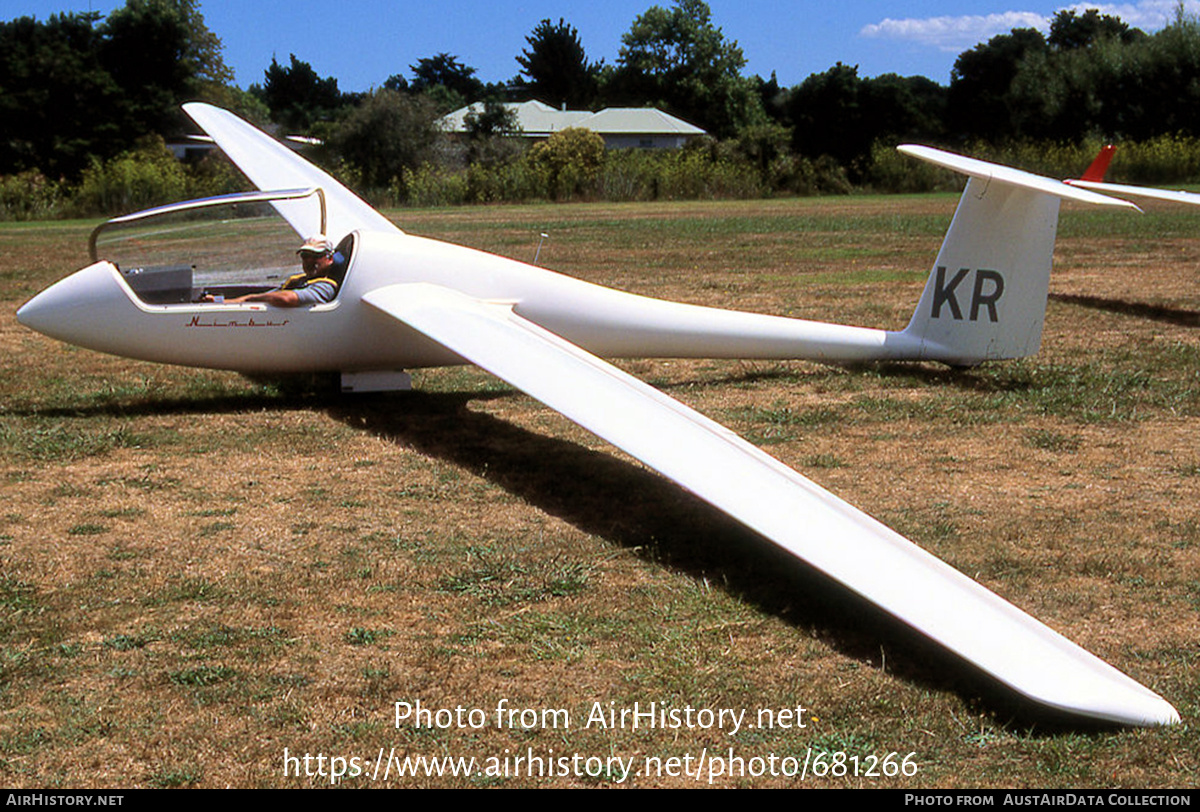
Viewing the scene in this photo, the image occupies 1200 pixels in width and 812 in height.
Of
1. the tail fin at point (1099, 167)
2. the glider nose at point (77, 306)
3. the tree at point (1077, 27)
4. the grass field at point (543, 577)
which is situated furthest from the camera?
the tree at point (1077, 27)

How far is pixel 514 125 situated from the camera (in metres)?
72.1

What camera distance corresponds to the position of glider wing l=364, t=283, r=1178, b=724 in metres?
3.79

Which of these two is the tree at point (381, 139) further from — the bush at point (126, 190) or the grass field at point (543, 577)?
the grass field at point (543, 577)

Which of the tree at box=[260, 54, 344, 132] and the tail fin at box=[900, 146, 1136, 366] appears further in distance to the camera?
the tree at box=[260, 54, 344, 132]

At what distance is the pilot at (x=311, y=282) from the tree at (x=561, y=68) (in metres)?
127

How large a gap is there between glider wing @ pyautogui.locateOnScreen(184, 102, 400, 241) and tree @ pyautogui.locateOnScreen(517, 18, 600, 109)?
122009 millimetres

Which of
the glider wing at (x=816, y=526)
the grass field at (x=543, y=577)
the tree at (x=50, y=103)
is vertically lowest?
the grass field at (x=543, y=577)

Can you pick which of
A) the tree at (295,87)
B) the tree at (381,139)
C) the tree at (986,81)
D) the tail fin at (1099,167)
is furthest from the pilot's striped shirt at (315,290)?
the tree at (295,87)

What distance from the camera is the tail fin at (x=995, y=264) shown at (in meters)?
8.89

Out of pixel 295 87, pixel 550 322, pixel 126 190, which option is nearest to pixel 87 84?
pixel 126 190

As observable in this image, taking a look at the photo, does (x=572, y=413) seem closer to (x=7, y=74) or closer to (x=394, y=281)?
(x=394, y=281)

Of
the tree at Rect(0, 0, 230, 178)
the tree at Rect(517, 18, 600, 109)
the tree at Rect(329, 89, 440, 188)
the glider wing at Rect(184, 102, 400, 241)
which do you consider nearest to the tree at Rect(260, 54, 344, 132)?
the tree at Rect(517, 18, 600, 109)

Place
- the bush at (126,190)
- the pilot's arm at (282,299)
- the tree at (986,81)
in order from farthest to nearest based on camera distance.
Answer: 1. the tree at (986,81)
2. the bush at (126,190)
3. the pilot's arm at (282,299)

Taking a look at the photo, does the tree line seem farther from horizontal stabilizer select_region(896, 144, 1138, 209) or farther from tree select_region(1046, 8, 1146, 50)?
horizontal stabilizer select_region(896, 144, 1138, 209)
